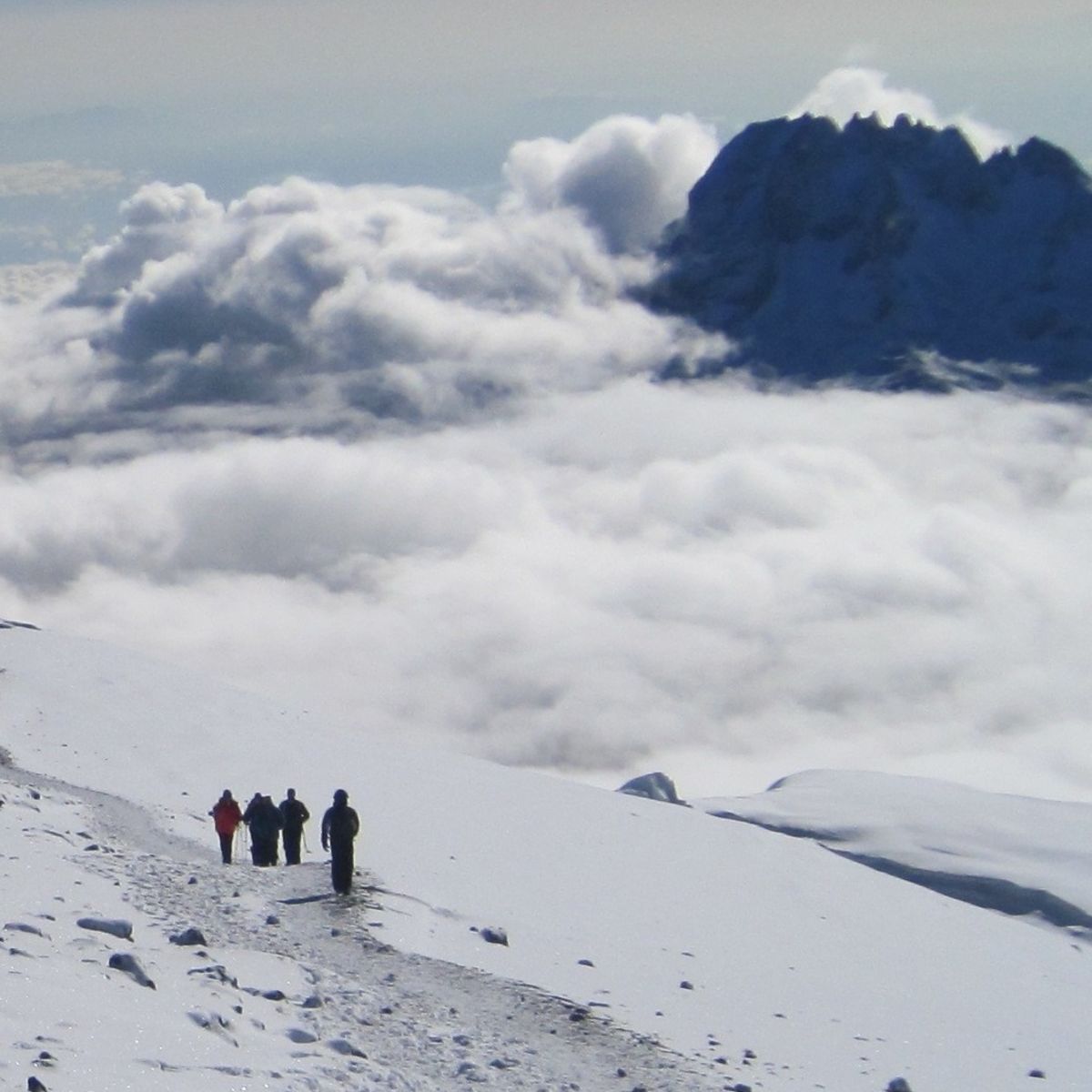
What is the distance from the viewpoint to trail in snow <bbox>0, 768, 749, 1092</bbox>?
42.0ft

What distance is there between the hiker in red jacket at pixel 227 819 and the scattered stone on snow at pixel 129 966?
396 inches

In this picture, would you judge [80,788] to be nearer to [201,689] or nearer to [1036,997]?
[201,689]

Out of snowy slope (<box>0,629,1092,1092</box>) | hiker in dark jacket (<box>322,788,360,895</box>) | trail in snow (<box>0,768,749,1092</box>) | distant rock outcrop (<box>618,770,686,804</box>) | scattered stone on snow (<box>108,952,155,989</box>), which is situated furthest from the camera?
distant rock outcrop (<box>618,770,686,804</box>)

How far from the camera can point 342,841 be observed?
20531mm

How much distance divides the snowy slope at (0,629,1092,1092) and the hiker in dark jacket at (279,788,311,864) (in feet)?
4.34

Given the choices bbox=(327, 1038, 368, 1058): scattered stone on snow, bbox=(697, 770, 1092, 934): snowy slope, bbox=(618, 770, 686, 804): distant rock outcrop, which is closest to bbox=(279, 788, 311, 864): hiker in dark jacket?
bbox=(327, 1038, 368, 1058): scattered stone on snow

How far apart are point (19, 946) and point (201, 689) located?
27194mm

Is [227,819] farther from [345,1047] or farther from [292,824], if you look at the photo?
[345,1047]

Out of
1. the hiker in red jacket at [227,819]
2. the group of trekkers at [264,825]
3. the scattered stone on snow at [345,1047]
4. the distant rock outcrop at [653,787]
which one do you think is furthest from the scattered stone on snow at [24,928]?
the distant rock outcrop at [653,787]

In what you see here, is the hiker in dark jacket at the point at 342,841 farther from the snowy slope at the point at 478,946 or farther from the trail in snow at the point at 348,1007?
the snowy slope at the point at 478,946

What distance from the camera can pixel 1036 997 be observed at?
2258 centimetres

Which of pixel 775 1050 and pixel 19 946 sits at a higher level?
pixel 19 946

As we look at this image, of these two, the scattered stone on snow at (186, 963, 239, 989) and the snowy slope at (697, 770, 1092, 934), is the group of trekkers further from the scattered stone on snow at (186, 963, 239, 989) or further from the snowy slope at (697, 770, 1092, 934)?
the snowy slope at (697, 770, 1092, 934)

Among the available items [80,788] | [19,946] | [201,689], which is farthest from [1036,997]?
[201,689]
